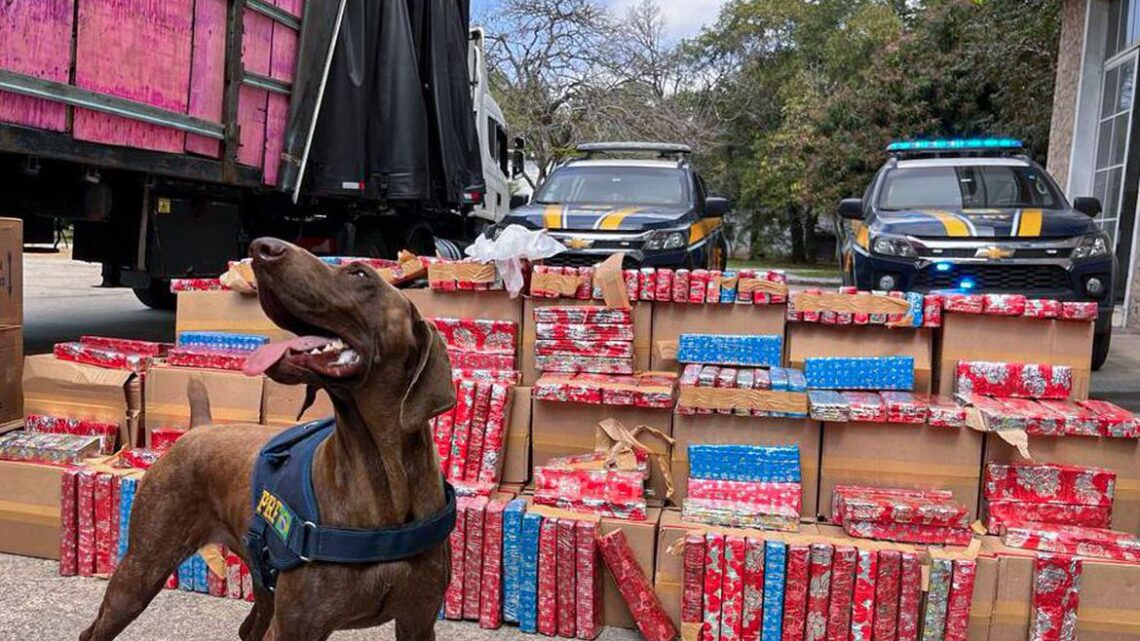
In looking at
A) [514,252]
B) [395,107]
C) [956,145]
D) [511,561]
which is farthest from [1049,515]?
[395,107]

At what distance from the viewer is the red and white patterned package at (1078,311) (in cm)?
389

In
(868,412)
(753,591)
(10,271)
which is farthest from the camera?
(10,271)

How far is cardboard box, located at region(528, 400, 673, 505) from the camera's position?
12.6 feet

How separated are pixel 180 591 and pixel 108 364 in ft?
4.22

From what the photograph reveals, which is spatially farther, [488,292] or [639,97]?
[639,97]

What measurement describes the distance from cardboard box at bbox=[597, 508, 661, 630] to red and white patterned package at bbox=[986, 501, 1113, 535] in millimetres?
1372

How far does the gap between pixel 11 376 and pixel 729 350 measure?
3531 mm

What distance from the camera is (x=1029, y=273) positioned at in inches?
237

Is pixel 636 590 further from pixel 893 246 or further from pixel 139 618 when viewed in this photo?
pixel 893 246

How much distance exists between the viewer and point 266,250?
1.86 meters

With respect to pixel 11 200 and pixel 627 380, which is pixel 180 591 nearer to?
pixel 627 380

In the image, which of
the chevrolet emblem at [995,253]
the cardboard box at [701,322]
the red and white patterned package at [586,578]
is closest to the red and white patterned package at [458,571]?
the red and white patterned package at [586,578]

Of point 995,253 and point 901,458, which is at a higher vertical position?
point 995,253

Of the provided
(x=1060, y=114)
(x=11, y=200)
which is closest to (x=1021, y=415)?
(x=11, y=200)
